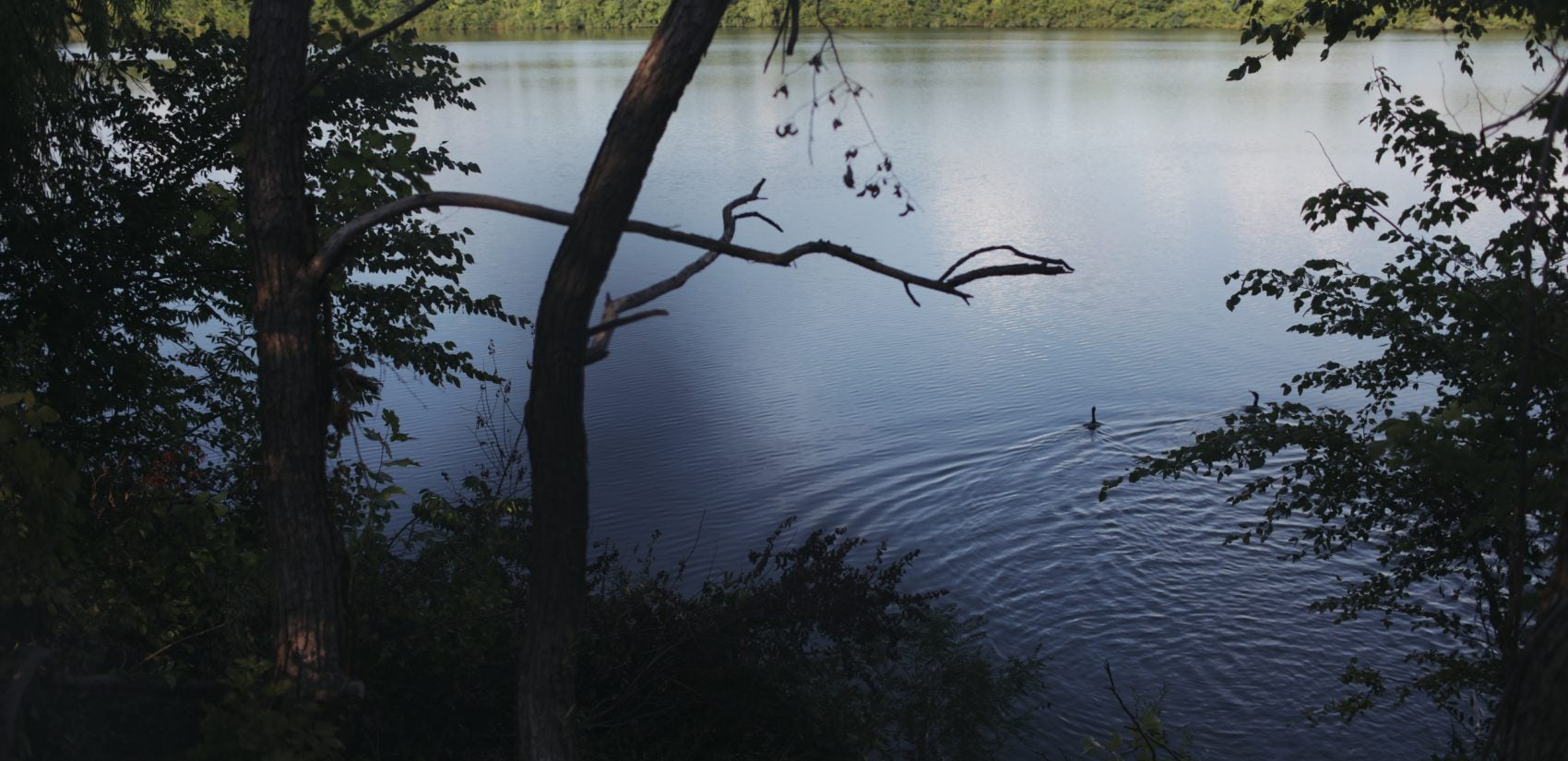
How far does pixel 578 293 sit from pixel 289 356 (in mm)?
1020

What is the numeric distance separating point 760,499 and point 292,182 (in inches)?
268

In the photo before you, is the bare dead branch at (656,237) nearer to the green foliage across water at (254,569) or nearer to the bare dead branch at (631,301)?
the bare dead branch at (631,301)

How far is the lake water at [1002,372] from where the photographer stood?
8.22 m

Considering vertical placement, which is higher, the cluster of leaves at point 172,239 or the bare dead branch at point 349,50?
the bare dead branch at point 349,50

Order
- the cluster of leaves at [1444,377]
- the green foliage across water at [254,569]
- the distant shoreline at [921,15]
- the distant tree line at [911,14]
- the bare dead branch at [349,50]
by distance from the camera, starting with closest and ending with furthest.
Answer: the bare dead branch at [349,50]
the green foliage across water at [254,569]
the cluster of leaves at [1444,377]
the distant tree line at [911,14]
the distant shoreline at [921,15]

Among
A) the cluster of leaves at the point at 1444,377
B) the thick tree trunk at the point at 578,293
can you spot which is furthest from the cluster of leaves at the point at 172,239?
the cluster of leaves at the point at 1444,377

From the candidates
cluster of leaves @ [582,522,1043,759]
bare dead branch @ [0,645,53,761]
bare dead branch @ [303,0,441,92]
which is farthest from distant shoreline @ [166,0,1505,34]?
bare dead branch @ [0,645,53,761]

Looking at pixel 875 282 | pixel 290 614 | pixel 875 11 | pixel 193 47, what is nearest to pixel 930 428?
pixel 875 282

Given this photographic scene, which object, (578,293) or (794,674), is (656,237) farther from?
(794,674)

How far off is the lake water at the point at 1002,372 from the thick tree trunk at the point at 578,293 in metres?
2.11

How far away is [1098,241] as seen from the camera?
54.9ft

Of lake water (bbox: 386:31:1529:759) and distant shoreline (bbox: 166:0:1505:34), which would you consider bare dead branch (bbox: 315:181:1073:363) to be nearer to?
lake water (bbox: 386:31:1529:759)

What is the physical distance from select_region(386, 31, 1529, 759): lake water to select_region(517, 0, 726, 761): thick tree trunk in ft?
6.92

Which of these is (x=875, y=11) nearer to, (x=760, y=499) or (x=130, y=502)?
(x=760, y=499)
